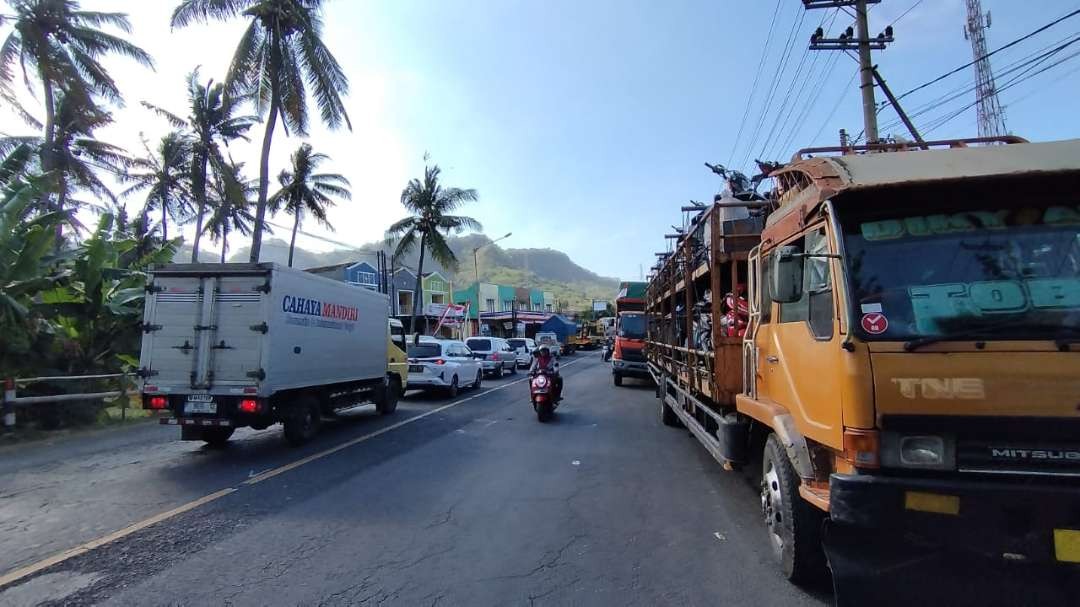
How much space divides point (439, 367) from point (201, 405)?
8034 mm

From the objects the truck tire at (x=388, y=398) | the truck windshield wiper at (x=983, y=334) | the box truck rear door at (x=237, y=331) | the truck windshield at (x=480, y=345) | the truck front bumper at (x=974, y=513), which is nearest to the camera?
the truck front bumper at (x=974, y=513)

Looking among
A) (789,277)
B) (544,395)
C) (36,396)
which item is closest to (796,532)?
(789,277)

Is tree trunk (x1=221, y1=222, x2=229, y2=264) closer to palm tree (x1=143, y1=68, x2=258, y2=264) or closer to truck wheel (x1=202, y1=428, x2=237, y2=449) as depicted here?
palm tree (x1=143, y1=68, x2=258, y2=264)

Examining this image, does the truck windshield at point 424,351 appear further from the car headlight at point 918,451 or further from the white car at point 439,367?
the car headlight at point 918,451

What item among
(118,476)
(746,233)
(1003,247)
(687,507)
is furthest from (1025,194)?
(118,476)

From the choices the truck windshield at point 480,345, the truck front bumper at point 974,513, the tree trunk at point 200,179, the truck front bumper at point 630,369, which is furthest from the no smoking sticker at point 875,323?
the tree trunk at point 200,179

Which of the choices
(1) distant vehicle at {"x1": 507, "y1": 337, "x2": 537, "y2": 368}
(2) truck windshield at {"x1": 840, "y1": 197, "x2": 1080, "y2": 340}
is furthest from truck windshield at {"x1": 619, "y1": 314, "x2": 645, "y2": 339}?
(2) truck windshield at {"x1": 840, "y1": 197, "x2": 1080, "y2": 340}

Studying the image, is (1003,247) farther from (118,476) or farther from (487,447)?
(118,476)

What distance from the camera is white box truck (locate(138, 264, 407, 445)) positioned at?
26.6 ft

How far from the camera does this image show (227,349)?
8.27 m

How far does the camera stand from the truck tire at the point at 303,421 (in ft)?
29.2

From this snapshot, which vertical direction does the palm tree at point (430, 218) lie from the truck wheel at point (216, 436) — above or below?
above

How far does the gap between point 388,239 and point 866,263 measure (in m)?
33.0

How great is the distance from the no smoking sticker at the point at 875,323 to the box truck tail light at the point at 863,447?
0.56 meters
